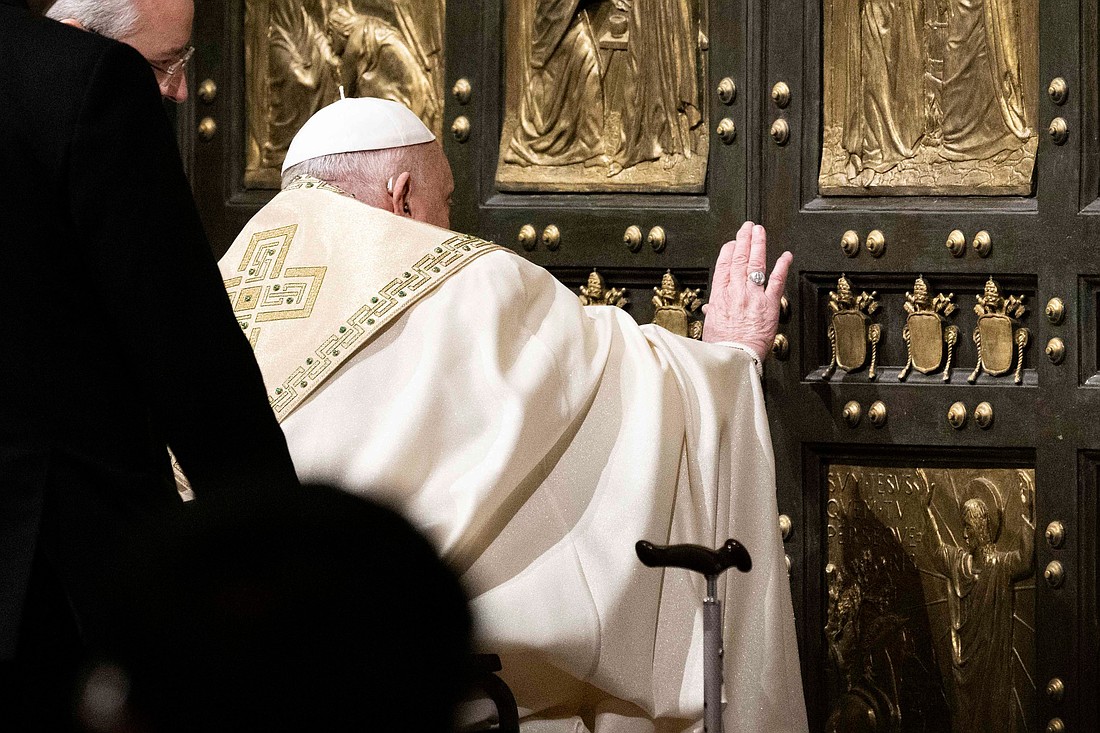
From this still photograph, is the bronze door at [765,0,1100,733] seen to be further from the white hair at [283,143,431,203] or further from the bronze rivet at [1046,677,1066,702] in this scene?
the white hair at [283,143,431,203]

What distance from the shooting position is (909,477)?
3.40 m

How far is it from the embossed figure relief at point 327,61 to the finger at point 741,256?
0.86 metres

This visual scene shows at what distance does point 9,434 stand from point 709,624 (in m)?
1.05

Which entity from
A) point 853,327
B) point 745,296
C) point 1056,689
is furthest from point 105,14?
point 1056,689

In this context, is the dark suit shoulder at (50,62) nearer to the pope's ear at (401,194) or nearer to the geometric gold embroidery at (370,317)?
the geometric gold embroidery at (370,317)

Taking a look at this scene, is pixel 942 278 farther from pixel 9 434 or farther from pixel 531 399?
pixel 9 434

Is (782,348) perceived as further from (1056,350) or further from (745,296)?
(1056,350)

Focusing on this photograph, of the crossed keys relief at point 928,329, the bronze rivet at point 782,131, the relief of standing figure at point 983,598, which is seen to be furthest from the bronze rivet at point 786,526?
the bronze rivet at point 782,131

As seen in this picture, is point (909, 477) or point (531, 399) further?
point (909, 477)

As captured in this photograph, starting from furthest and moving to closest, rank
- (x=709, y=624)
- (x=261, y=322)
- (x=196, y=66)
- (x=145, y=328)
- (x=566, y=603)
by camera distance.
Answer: (x=196, y=66) → (x=261, y=322) → (x=566, y=603) → (x=709, y=624) → (x=145, y=328)

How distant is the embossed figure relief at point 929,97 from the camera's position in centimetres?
327

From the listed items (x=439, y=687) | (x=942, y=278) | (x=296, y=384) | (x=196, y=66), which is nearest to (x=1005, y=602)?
(x=942, y=278)

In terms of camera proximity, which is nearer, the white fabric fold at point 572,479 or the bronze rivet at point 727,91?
the white fabric fold at point 572,479

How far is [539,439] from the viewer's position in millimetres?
2463
